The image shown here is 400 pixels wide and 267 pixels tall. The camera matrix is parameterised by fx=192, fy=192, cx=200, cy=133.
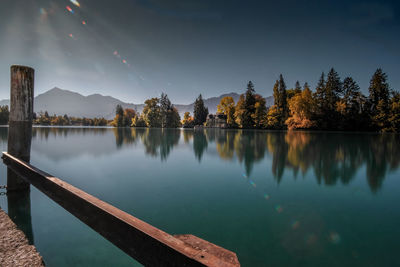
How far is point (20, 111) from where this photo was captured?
157 inches

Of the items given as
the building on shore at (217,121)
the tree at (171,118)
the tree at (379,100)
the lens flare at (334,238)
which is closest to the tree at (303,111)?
the tree at (379,100)

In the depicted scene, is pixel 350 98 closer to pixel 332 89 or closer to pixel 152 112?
pixel 332 89

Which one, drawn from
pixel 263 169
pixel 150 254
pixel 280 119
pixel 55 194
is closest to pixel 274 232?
pixel 150 254

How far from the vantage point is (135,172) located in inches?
323

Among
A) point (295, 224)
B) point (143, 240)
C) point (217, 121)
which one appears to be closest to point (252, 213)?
point (295, 224)

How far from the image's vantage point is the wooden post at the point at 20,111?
392cm

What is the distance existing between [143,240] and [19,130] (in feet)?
14.5

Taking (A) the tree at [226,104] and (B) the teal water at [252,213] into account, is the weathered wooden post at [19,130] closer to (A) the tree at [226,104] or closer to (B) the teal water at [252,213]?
(B) the teal water at [252,213]

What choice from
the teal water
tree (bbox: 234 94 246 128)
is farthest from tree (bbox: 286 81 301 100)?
the teal water

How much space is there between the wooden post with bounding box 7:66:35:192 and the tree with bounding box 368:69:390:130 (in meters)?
62.1

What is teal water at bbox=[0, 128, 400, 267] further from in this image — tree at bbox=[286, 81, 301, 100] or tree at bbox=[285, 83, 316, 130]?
tree at bbox=[286, 81, 301, 100]

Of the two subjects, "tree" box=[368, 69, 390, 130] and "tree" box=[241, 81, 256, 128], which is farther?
"tree" box=[241, 81, 256, 128]

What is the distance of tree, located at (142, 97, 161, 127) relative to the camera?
7931cm

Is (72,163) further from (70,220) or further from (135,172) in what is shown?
(70,220)
